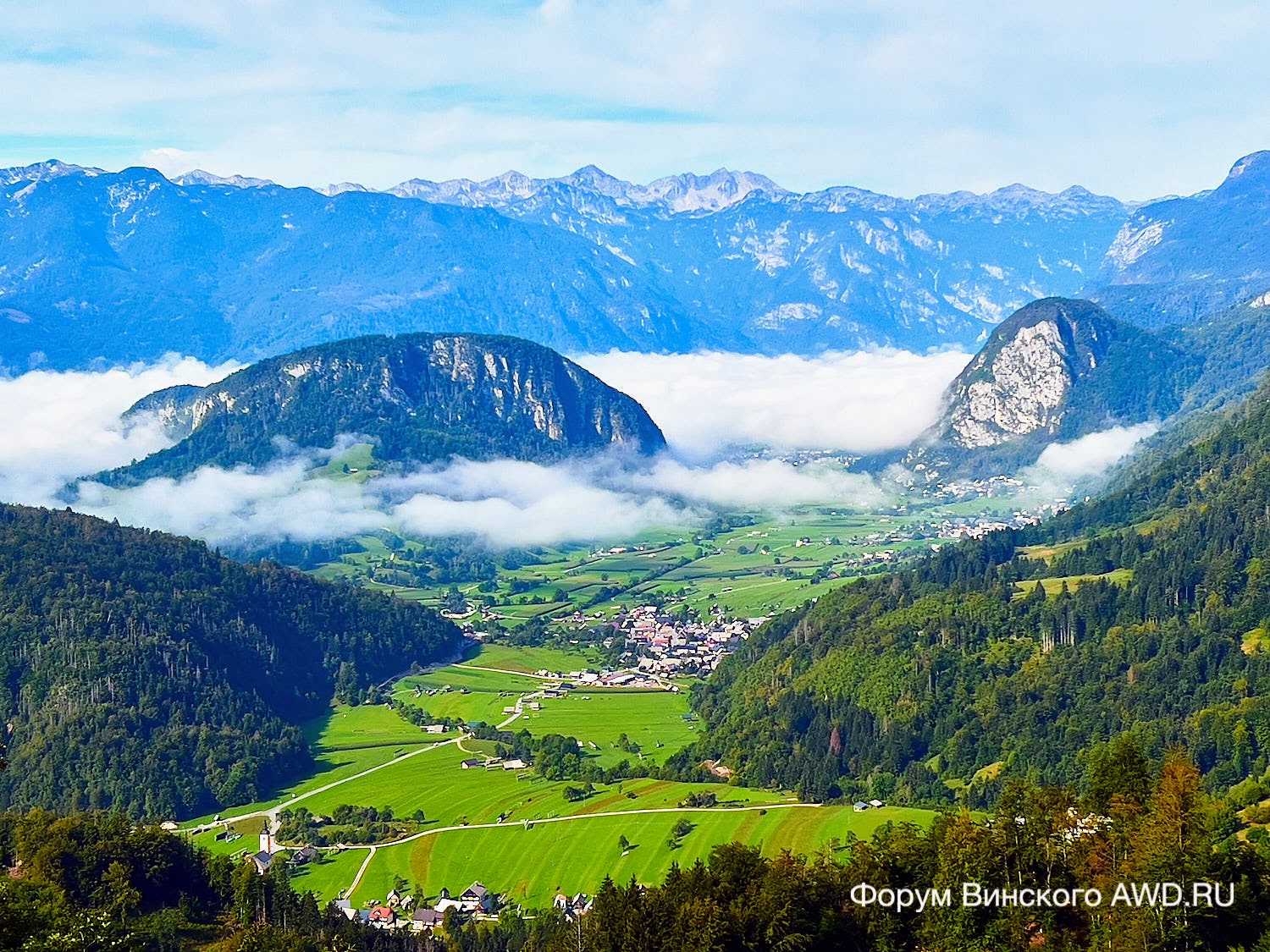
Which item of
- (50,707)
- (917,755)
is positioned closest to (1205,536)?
(917,755)

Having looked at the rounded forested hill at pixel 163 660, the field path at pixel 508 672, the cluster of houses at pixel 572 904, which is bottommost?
the cluster of houses at pixel 572 904

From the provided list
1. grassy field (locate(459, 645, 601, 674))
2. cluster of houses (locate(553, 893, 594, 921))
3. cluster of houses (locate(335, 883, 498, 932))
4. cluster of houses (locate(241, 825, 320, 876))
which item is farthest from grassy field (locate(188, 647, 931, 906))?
grassy field (locate(459, 645, 601, 674))

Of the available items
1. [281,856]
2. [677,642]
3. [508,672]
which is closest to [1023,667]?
[677,642]

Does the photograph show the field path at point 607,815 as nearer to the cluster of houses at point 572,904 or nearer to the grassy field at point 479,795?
the grassy field at point 479,795

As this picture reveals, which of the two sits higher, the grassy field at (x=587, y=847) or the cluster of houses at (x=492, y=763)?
the cluster of houses at (x=492, y=763)

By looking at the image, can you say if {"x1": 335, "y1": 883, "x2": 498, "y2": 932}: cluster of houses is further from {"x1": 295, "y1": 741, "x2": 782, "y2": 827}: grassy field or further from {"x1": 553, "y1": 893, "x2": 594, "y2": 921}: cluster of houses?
{"x1": 295, "y1": 741, "x2": 782, "y2": 827}: grassy field

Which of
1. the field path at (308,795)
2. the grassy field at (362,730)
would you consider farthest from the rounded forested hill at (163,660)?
the field path at (308,795)
